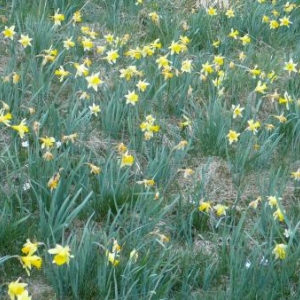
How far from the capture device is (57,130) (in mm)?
3016

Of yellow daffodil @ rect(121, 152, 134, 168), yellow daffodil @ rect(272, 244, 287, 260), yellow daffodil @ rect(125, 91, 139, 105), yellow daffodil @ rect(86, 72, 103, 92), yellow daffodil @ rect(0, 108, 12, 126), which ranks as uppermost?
yellow daffodil @ rect(86, 72, 103, 92)

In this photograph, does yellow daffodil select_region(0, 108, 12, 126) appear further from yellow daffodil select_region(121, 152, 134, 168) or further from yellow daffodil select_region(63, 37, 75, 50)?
yellow daffodil select_region(63, 37, 75, 50)

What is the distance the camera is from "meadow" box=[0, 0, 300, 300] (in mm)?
2275

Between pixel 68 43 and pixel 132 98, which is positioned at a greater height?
pixel 68 43

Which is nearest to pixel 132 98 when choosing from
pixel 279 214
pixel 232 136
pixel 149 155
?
pixel 149 155

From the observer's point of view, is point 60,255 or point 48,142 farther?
point 48,142

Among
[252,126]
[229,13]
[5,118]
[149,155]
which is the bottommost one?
[149,155]

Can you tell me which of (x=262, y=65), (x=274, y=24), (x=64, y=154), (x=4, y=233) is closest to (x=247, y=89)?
(x=262, y=65)

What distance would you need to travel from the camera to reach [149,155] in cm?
312

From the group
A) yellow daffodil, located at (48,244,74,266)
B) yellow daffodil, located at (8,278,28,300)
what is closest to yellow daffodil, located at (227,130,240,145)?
yellow daffodil, located at (48,244,74,266)

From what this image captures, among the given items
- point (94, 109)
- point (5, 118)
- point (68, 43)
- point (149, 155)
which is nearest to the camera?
point (5, 118)

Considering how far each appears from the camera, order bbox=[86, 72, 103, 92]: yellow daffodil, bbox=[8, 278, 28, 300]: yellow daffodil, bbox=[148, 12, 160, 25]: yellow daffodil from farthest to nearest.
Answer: bbox=[148, 12, 160, 25]: yellow daffodil → bbox=[86, 72, 103, 92]: yellow daffodil → bbox=[8, 278, 28, 300]: yellow daffodil

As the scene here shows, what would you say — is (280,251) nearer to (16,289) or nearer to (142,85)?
(16,289)

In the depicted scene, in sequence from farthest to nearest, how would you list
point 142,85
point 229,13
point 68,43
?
1. point 229,13
2. point 68,43
3. point 142,85
